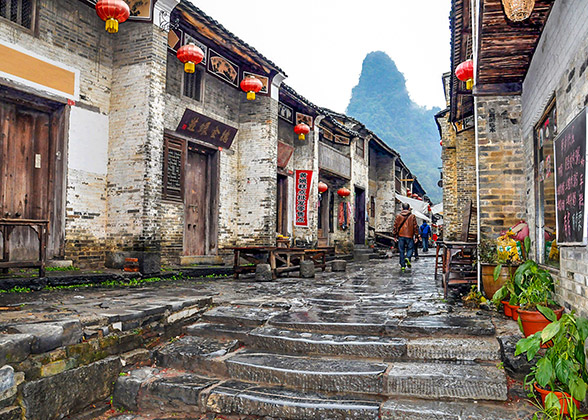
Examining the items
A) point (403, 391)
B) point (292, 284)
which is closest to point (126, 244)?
point (292, 284)

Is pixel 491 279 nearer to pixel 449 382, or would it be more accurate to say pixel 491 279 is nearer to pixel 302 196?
pixel 449 382

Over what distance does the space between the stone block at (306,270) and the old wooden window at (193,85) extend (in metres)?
4.89

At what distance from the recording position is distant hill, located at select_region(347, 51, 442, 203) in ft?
314

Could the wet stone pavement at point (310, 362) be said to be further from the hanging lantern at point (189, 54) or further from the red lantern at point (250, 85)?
the red lantern at point (250, 85)

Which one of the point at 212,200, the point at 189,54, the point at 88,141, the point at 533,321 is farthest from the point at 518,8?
the point at 212,200

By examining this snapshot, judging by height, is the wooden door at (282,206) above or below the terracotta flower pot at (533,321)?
above

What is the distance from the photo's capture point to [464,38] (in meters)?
8.37

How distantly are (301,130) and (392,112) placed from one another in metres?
92.8

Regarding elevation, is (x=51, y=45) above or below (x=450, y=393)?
above

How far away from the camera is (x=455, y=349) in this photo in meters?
3.66

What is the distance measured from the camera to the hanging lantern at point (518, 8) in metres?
3.55

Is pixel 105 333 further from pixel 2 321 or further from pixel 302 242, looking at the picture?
pixel 302 242

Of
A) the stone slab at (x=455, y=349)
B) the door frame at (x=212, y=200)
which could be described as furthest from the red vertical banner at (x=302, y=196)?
the stone slab at (x=455, y=349)

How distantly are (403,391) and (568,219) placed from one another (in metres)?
1.88
